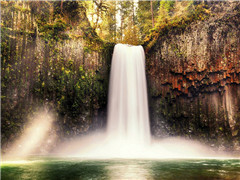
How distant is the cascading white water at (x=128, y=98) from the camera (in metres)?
15.0

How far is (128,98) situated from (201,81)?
553 cm

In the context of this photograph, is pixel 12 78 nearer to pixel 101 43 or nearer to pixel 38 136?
pixel 38 136

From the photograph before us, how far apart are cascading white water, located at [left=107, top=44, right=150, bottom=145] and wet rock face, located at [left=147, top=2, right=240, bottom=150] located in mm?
1041

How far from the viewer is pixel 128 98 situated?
1558cm

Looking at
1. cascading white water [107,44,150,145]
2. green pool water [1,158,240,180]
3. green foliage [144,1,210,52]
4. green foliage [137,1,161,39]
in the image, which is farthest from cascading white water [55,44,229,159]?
green foliage [137,1,161,39]

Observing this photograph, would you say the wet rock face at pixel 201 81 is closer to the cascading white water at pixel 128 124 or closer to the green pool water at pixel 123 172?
the cascading white water at pixel 128 124

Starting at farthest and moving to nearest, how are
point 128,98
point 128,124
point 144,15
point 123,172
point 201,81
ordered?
point 144,15 → point 128,98 → point 128,124 → point 201,81 → point 123,172

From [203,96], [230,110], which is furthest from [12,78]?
[230,110]

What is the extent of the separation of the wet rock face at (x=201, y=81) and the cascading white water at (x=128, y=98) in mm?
1041

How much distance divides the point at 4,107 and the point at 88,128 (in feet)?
19.1

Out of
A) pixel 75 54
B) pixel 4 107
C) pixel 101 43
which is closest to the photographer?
pixel 4 107

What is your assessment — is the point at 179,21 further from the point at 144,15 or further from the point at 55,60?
the point at 144,15

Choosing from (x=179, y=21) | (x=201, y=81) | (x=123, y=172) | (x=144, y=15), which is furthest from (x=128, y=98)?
(x=144, y=15)

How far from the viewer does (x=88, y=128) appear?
587 inches
